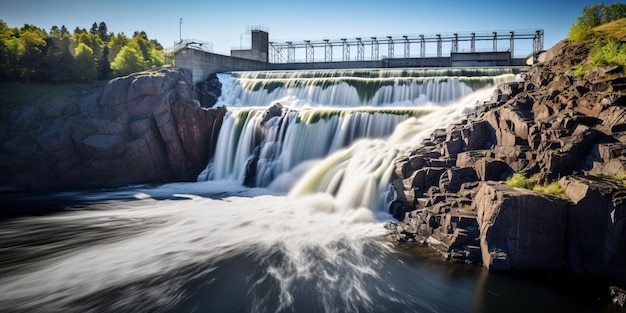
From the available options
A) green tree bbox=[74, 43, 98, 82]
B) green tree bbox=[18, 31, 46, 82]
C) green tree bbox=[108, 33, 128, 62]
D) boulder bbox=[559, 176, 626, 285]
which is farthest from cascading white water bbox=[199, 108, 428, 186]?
green tree bbox=[108, 33, 128, 62]

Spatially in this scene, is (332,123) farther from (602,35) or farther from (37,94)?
(37,94)

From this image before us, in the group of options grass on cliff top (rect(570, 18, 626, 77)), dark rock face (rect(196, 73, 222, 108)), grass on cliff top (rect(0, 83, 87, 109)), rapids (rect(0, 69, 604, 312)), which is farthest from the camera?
dark rock face (rect(196, 73, 222, 108))

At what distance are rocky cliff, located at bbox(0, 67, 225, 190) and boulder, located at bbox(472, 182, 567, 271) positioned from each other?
76.6 feet

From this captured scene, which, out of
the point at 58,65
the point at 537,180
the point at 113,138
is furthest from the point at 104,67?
the point at 537,180

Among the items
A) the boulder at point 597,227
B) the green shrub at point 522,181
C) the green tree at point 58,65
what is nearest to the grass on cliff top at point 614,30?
the green shrub at point 522,181

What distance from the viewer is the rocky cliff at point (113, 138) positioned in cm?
2928

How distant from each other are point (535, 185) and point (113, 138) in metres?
28.2

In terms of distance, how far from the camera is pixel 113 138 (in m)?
29.9

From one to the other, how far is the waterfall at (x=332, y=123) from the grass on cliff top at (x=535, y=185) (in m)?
6.48

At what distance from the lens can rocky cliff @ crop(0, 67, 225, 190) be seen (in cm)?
2928

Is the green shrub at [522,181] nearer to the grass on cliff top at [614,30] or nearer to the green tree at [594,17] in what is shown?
the grass on cliff top at [614,30]

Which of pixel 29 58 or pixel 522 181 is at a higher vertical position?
pixel 29 58

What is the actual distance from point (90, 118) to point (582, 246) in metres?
32.6

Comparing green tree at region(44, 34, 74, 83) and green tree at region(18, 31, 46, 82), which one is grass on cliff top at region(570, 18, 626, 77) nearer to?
green tree at region(44, 34, 74, 83)
